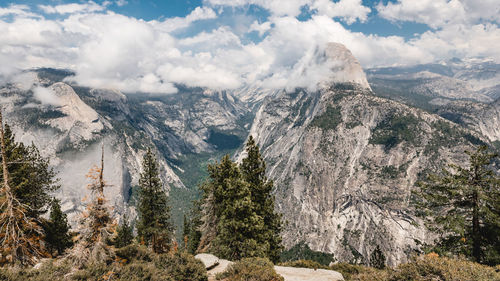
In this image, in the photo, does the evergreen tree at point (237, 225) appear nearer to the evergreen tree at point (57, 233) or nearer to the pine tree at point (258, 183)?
the pine tree at point (258, 183)

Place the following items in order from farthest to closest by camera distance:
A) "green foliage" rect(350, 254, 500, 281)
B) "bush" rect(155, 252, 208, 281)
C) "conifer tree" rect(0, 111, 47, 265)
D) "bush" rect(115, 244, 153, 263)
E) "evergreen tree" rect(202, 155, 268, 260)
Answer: "evergreen tree" rect(202, 155, 268, 260) → "bush" rect(115, 244, 153, 263) → "bush" rect(155, 252, 208, 281) → "conifer tree" rect(0, 111, 47, 265) → "green foliage" rect(350, 254, 500, 281)

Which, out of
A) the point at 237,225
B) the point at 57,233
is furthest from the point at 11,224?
the point at 57,233

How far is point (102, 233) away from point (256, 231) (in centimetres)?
1729

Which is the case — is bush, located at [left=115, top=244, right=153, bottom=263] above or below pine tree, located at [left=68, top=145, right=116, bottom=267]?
below

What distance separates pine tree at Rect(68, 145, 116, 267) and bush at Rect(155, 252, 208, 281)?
10.3 feet

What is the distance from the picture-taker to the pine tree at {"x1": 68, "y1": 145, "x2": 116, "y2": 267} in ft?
46.0

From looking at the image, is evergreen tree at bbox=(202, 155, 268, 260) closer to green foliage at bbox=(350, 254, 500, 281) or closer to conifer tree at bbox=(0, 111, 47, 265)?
green foliage at bbox=(350, 254, 500, 281)

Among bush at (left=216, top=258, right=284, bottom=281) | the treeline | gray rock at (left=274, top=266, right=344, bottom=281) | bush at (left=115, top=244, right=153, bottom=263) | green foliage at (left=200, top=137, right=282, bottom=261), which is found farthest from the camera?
green foliage at (left=200, top=137, right=282, bottom=261)

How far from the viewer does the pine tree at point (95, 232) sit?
1402 centimetres

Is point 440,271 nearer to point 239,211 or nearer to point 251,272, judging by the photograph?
point 251,272

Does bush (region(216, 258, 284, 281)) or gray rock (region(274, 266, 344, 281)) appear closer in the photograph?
bush (region(216, 258, 284, 281))

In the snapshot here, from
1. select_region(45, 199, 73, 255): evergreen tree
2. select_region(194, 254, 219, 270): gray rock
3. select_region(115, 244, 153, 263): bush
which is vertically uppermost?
select_region(115, 244, 153, 263): bush

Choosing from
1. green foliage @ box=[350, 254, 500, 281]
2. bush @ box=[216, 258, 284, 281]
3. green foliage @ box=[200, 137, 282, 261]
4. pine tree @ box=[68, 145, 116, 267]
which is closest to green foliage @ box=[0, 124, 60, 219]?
Answer: pine tree @ box=[68, 145, 116, 267]

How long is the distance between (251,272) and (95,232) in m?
10.2
